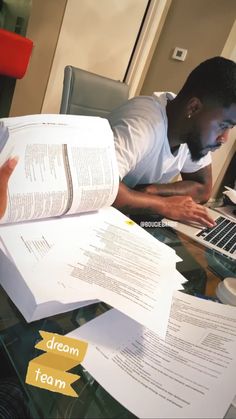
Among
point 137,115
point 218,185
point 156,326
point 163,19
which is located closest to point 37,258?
point 156,326

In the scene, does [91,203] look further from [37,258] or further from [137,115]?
[137,115]

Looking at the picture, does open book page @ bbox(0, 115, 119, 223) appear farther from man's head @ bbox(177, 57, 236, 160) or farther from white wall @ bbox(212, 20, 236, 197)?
white wall @ bbox(212, 20, 236, 197)

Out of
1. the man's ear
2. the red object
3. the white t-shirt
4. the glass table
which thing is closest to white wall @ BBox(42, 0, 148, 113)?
the red object

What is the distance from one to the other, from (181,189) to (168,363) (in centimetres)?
84

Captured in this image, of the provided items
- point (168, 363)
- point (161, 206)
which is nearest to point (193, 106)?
point (161, 206)

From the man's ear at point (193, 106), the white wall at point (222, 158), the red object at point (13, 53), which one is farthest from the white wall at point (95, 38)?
the man's ear at point (193, 106)

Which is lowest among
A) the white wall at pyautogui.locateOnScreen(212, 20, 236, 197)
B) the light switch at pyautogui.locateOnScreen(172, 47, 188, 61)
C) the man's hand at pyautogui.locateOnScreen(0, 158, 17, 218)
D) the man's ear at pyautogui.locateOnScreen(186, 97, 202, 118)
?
the white wall at pyautogui.locateOnScreen(212, 20, 236, 197)

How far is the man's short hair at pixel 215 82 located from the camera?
1.00 m

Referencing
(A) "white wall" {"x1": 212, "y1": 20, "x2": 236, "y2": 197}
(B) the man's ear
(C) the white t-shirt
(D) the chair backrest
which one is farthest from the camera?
(A) "white wall" {"x1": 212, "y1": 20, "x2": 236, "y2": 197}

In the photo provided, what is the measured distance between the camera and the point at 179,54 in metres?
2.39

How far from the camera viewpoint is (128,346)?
397 millimetres

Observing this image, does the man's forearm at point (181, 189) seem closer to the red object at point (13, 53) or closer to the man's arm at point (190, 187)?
the man's arm at point (190, 187)

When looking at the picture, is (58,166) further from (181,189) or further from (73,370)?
(181,189)

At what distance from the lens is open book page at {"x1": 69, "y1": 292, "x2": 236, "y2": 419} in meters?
0.34
